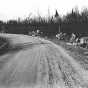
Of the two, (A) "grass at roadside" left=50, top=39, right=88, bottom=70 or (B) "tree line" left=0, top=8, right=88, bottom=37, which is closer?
(A) "grass at roadside" left=50, top=39, right=88, bottom=70

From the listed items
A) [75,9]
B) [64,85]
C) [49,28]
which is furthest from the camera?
[75,9]

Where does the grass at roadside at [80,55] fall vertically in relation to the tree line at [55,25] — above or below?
below

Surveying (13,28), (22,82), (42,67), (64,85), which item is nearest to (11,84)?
(22,82)

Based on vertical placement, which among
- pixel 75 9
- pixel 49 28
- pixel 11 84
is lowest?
pixel 11 84

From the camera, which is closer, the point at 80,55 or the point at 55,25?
the point at 80,55

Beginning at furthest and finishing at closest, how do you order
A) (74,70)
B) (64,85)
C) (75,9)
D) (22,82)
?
(75,9) → (74,70) → (22,82) → (64,85)

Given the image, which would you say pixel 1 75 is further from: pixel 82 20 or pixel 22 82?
pixel 82 20

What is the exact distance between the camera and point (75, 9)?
101m

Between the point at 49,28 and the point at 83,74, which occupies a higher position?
the point at 49,28

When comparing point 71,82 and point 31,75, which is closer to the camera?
point 71,82

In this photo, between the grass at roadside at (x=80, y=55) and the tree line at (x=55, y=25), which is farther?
the tree line at (x=55, y=25)

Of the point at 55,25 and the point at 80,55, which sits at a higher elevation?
the point at 55,25

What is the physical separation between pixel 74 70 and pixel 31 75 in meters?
2.67

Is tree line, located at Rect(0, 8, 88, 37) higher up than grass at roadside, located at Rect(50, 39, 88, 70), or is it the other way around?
tree line, located at Rect(0, 8, 88, 37)
